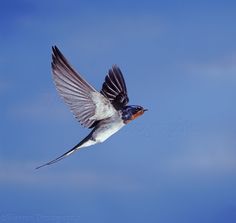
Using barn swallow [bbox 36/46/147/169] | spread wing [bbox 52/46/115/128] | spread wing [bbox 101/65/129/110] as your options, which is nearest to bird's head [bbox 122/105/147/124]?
barn swallow [bbox 36/46/147/169]

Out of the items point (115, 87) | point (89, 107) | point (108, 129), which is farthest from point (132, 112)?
point (115, 87)

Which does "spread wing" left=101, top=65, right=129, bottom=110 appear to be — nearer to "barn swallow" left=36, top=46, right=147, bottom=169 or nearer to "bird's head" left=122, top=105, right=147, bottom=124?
"barn swallow" left=36, top=46, right=147, bottom=169

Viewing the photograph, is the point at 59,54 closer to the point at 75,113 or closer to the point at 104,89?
the point at 75,113

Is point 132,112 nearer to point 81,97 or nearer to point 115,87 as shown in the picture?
point 81,97

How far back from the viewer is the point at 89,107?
2752 millimetres

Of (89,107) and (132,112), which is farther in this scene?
(89,107)

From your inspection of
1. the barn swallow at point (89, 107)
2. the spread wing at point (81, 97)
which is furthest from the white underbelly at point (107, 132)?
the spread wing at point (81, 97)

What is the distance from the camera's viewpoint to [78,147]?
2.58 meters

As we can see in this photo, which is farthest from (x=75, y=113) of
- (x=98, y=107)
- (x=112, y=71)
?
(x=112, y=71)

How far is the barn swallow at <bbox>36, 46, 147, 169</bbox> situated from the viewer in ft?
8.09

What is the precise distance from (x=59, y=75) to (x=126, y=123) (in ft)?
1.57

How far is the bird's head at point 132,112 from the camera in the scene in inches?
98.8

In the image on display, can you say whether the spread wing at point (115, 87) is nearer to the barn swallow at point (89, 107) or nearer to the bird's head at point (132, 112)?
the barn swallow at point (89, 107)

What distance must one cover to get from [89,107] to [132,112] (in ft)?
1.12
